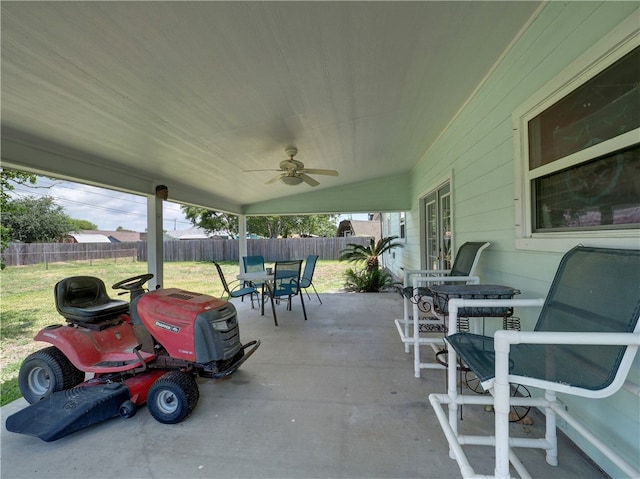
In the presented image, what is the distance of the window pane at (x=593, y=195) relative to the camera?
52.7 inches

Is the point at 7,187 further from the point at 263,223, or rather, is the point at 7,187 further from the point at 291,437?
the point at 263,223

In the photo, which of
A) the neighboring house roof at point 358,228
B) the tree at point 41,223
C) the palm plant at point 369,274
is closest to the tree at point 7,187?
the palm plant at point 369,274

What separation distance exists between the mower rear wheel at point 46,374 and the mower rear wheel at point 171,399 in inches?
30.6

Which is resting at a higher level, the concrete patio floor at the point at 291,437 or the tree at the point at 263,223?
the tree at the point at 263,223

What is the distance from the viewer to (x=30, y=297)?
6.44 meters

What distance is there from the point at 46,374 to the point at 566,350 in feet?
11.5

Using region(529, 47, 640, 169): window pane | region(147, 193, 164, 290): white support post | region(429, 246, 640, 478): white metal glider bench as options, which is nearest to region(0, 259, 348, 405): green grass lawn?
region(147, 193, 164, 290): white support post

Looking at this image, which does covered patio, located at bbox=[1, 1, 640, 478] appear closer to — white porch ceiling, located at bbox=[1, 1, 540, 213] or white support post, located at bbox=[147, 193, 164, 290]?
white porch ceiling, located at bbox=[1, 1, 540, 213]

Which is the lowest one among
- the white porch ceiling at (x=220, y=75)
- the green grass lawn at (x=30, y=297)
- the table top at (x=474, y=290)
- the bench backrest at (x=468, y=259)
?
the green grass lawn at (x=30, y=297)

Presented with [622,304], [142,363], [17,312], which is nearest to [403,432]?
[622,304]

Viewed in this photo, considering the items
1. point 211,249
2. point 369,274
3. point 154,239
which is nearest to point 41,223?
point 211,249

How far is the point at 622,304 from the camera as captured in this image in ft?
3.81

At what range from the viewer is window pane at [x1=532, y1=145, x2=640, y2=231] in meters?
1.34

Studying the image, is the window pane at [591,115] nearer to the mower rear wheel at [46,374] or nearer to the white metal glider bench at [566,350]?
the white metal glider bench at [566,350]
